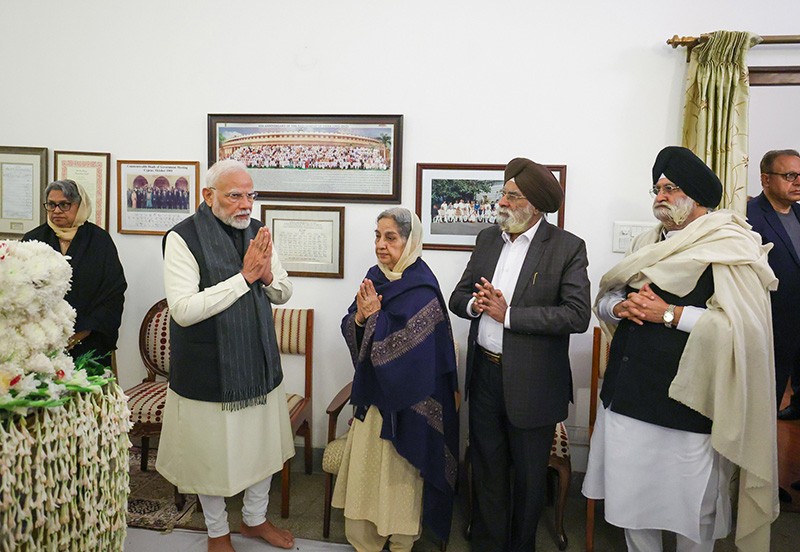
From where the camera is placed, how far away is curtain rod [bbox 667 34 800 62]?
112 inches

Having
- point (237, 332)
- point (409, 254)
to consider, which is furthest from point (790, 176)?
point (237, 332)

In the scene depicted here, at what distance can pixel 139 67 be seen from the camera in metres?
3.50

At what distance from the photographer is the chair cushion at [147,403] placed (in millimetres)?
2986

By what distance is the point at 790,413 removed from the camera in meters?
4.01

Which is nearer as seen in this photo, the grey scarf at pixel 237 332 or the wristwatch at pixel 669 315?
the wristwatch at pixel 669 315

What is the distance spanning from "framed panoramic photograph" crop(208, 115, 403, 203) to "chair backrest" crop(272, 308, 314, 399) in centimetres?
64

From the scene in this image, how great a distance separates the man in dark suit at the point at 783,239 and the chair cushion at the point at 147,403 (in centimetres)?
299

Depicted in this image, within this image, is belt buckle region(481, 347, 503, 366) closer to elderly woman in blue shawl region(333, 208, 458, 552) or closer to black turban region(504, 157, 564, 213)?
elderly woman in blue shawl region(333, 208, 458, 552)

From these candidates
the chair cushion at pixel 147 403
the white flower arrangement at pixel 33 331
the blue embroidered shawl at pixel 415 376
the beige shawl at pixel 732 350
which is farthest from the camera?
the chair cushion at pixel 147 403

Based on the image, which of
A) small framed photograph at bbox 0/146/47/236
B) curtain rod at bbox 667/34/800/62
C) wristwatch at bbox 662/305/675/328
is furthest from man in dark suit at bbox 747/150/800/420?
small framed photograph at bbox 0/146/47/236

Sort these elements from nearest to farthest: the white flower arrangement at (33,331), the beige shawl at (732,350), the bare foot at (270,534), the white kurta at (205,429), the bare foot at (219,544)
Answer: the white flower arrangement at (33,331)
the beige shawl at (732,350)
the white kurta at (205,429)
the bare foot at (219,544)
the bare foot at (270,534)

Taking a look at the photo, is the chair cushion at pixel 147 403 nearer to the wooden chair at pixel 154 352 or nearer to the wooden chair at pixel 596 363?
the wooden chair at pixel 154 352

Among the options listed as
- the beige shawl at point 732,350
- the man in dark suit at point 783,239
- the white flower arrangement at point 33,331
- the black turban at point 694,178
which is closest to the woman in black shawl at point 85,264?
the white flower arrangement at point 33,331

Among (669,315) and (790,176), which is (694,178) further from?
(790,176)
